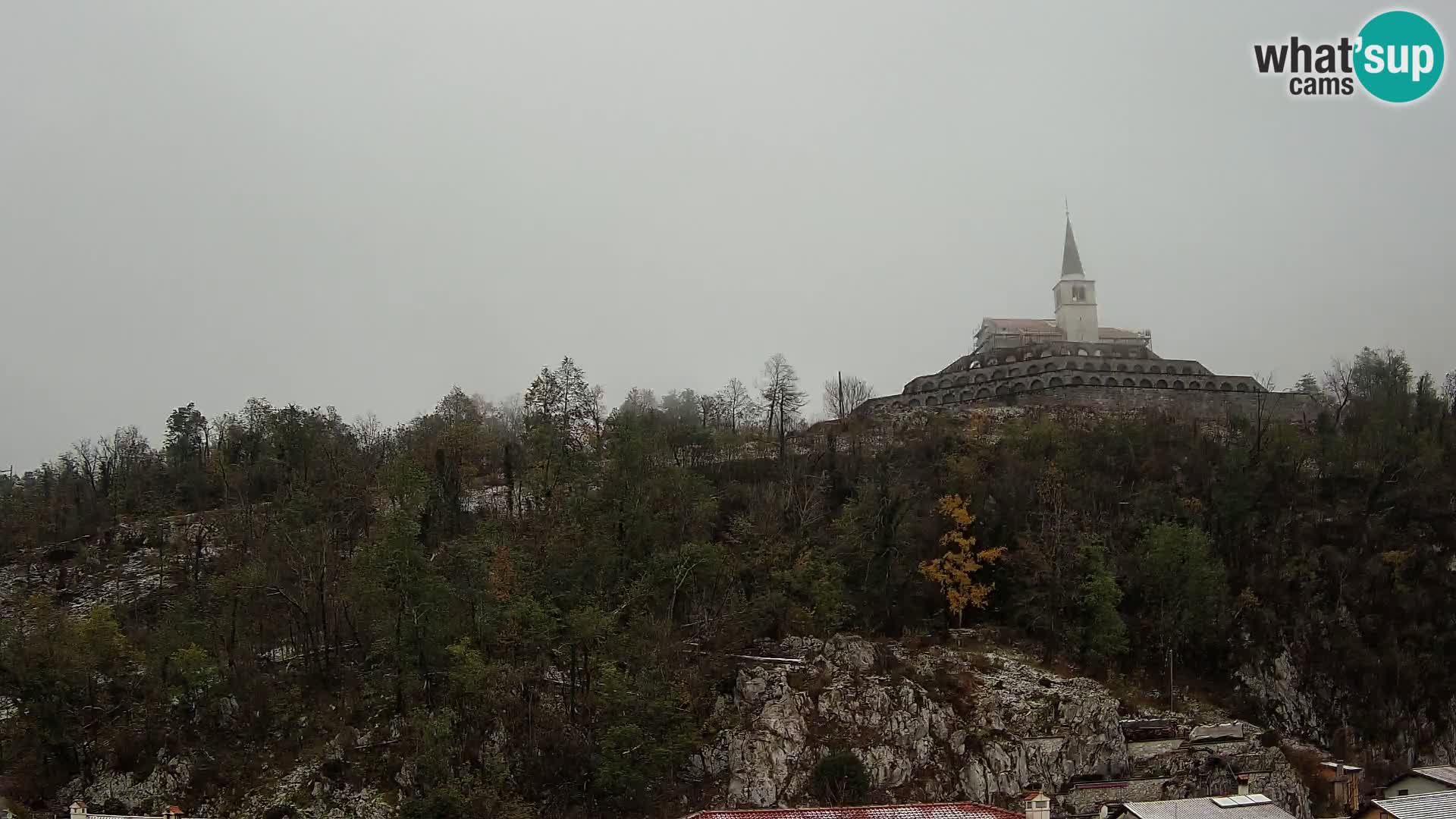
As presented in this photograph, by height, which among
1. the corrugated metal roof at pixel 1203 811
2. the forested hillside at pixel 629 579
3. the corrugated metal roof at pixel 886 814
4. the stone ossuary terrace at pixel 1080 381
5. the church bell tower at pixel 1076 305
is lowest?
the corrugated metal roof at pixel 886 814

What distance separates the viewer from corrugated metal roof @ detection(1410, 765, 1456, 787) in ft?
102

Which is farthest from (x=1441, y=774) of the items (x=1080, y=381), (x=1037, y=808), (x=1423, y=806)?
(x=1080, y=381)

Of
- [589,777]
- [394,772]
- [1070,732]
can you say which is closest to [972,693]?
[1070,732]

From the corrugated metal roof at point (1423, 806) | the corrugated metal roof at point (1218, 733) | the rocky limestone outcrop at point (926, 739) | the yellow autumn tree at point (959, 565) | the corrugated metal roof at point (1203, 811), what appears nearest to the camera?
the corrugated metal roof at point (1203, 811)

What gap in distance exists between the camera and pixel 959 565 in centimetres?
4506

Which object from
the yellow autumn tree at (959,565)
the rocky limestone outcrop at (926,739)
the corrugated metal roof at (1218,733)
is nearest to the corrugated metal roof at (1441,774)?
the rocky limestone outcrop at (926,739)

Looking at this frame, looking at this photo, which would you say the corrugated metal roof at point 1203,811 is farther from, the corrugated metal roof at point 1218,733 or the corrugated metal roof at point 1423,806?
the corrugated metal roof at point 1218,733

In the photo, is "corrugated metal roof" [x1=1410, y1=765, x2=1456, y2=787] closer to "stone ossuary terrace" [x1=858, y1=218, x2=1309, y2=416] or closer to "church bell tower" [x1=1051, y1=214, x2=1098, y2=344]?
"stone ossuary terrace" [x1=858, y1=218, x2=1309, y2=416]

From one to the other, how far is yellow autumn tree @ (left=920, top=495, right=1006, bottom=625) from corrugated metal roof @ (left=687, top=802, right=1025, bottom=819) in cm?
1759

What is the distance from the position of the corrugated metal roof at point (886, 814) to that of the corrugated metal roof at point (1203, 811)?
10.5 ft

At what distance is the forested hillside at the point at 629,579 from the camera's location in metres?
35.4

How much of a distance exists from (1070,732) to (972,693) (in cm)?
363

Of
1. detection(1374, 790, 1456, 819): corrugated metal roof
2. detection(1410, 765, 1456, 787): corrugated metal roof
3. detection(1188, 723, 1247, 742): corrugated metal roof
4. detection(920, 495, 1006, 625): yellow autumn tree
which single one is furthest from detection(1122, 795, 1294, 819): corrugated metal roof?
A: detection(920, 495, 1006, 625): yellow autumn tree

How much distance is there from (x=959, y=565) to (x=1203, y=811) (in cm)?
1954
